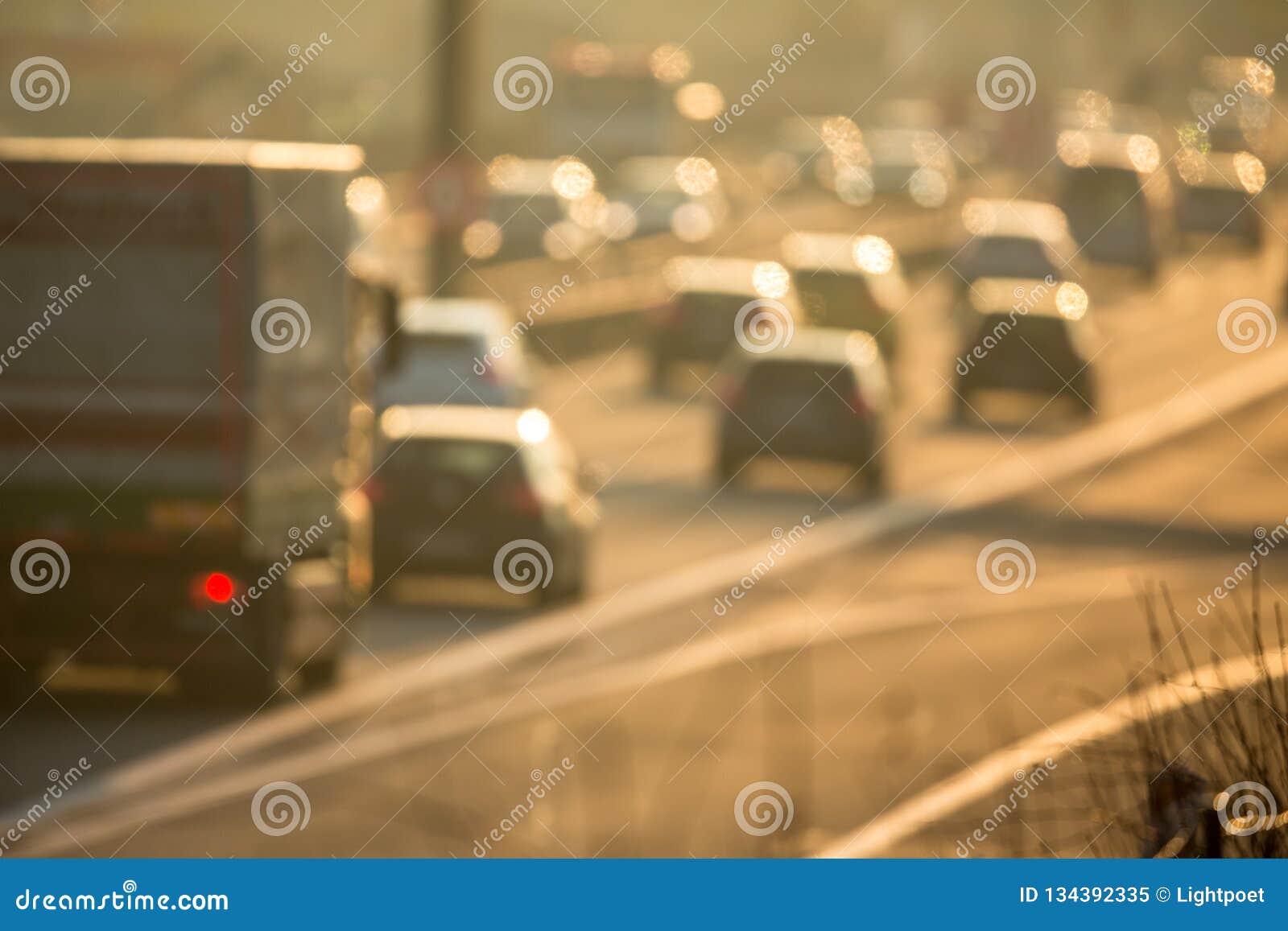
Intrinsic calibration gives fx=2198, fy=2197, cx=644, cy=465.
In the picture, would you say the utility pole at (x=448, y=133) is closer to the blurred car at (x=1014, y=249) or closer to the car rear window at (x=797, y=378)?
the car rear window at (x=797, y=378)

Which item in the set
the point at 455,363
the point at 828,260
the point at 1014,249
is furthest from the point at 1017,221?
the point at 455,363

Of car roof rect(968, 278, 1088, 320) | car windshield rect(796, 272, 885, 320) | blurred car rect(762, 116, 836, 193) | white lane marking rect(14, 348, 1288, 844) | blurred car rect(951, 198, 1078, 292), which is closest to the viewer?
white lane marking rect(14, 348, 1288, 844)

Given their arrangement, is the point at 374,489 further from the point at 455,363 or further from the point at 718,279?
the point at 718,279

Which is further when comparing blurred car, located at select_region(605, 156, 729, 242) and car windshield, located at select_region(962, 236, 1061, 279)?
blurred car, located at select_region(605, 156, 729, 242)

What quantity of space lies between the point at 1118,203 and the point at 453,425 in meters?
33.8

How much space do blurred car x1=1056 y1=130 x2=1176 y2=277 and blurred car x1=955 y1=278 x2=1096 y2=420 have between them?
1443cm

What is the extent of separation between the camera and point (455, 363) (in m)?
24.0

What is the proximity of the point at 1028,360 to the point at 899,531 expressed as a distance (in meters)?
10.6

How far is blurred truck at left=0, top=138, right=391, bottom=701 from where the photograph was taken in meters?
12.3

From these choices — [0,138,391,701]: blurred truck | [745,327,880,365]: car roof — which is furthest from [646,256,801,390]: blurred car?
[0,138,391,701]: blurred truck

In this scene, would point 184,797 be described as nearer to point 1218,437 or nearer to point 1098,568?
point 1098,568

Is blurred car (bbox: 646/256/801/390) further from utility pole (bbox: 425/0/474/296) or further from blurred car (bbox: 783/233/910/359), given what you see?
utility pole (bbox: 425/0/474/296)

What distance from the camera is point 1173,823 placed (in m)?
4.29

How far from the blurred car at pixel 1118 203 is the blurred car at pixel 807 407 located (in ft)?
75.1
